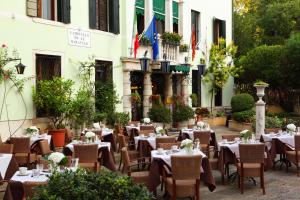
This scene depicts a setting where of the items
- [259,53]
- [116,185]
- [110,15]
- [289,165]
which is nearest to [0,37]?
[110,15]

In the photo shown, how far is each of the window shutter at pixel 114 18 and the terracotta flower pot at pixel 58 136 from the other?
478 cm

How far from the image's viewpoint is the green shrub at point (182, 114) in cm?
1909

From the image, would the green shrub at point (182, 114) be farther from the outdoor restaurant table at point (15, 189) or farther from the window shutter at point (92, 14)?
the outdoor restaurant table at point (15, 189)

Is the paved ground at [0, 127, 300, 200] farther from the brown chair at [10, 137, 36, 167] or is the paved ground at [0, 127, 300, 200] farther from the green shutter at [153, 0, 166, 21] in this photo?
the green shutter at [153, 0, 166, 21]

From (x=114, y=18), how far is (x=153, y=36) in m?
1.91

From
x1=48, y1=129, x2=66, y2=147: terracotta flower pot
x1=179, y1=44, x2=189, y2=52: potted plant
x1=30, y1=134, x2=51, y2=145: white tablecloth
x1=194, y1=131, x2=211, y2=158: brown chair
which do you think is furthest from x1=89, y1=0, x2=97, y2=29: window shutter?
x1=194, y1=131, x2=211, y2=158: brown chair

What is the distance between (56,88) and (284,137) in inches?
245

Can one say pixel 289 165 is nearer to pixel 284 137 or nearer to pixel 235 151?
pixel 284 137

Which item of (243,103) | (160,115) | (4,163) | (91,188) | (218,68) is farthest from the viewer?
(218,68)

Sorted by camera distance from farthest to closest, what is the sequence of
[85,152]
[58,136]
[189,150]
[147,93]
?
1. [147,93]
2. [58,136]
3. [85,152]
4. [189,150]

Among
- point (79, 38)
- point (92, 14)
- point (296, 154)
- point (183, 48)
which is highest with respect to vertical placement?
point (92, 14)

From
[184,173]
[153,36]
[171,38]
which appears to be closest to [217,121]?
[171,38]

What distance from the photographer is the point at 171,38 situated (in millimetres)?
19047

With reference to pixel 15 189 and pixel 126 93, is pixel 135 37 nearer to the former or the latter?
pixel 126 93
